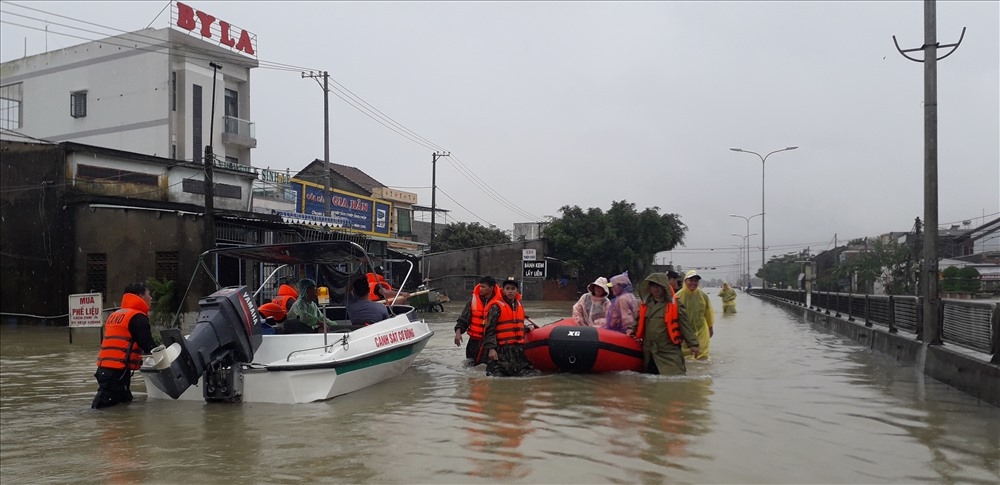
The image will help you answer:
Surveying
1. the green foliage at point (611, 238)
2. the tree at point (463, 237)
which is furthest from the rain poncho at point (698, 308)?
the tree at point (463, 237)

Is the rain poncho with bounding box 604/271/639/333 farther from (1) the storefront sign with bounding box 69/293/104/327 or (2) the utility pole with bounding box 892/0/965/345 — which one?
(1) the storefront sign with bounding box 69/293/104/327

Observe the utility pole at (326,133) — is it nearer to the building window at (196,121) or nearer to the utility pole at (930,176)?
the building window at (196,121)

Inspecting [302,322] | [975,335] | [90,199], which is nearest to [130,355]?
[302,322]

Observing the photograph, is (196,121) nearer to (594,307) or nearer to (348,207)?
(348,207)

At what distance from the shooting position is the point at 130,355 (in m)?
8.98

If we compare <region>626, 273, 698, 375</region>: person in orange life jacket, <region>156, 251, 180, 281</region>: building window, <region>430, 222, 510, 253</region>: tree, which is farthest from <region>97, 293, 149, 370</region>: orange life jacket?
<region>430, 222, 510, 253</region>: tree


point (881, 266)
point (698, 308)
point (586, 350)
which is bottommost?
point (586, 350)

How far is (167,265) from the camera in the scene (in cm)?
2188

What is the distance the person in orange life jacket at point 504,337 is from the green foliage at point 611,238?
35.5m

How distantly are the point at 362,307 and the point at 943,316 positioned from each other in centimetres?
756

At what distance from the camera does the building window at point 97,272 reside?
851 inches

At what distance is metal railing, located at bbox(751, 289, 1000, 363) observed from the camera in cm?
809

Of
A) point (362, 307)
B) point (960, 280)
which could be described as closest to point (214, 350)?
point (362, 307)

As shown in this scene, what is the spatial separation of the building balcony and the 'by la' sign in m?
6.43
